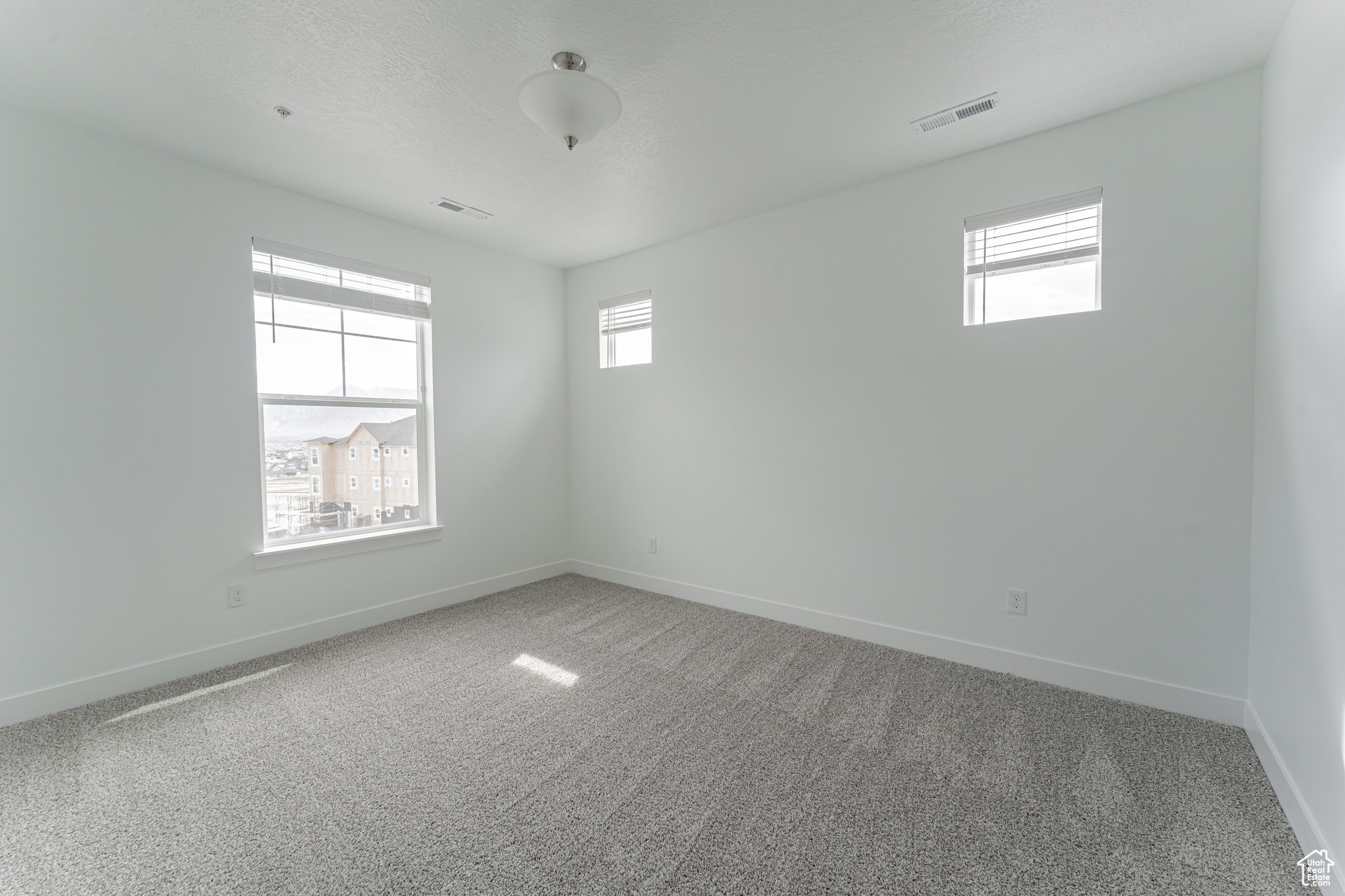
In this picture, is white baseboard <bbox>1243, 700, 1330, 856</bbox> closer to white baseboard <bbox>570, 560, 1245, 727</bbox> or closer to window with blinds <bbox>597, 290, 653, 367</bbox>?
white baseboard <bbox>570, 560, 1245, 727</bbox>

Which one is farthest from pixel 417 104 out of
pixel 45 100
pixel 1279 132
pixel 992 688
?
pixel 992 688

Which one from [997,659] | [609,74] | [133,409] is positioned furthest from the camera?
[997,659]

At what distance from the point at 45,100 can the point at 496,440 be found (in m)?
2.77

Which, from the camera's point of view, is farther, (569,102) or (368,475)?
(368,475)

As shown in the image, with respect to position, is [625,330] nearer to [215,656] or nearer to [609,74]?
[609,74]

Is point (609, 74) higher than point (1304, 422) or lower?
higher

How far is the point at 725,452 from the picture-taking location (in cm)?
382

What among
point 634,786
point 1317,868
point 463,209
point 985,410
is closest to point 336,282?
point 463,209

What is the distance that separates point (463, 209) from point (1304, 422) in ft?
13.4

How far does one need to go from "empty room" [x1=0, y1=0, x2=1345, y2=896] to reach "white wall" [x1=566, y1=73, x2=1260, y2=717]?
2 centimetres

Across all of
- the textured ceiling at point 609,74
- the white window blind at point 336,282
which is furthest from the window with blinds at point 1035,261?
the white window blind at point 336,282

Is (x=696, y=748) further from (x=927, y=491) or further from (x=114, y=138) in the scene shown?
(x=114, y=138)

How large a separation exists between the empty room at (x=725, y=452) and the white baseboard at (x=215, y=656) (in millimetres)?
21

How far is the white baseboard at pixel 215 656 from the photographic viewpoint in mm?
2375
